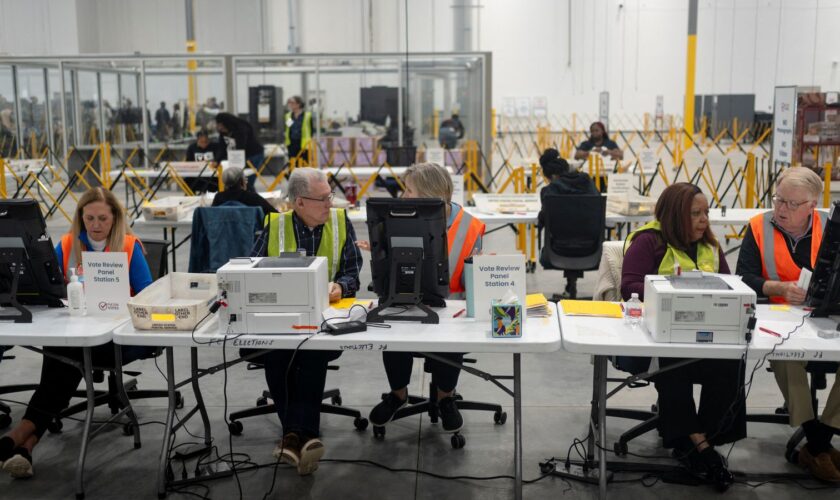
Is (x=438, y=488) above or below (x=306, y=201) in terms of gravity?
below

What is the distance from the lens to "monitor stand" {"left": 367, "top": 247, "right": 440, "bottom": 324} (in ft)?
9.81

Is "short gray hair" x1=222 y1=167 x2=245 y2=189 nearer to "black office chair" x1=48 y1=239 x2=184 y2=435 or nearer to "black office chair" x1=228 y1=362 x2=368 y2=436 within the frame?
"black office chair" x1=48 y1=239 x2=184 y2=435

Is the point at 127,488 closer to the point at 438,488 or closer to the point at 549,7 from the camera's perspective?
the point at 438,488

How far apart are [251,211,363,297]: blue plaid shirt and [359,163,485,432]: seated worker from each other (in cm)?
7

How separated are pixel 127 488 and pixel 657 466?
187 centimetres

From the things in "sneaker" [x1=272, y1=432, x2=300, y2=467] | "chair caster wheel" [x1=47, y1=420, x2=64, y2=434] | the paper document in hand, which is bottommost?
"chair caster wheel" [x1=47, y1=420, x2=64, y2=434]

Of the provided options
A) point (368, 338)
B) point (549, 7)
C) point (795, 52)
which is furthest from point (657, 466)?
point (795, 52)

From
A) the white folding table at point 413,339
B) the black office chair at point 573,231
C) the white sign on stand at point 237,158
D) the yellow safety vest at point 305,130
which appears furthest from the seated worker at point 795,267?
the yellow safety vest at point 305,130

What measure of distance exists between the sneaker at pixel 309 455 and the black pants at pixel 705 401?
4.00ft

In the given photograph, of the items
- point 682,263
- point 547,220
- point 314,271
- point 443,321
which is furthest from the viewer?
point 547,220

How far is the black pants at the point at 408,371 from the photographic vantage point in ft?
11.5

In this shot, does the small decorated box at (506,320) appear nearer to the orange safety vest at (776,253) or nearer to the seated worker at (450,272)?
the seated worker at (450,272)

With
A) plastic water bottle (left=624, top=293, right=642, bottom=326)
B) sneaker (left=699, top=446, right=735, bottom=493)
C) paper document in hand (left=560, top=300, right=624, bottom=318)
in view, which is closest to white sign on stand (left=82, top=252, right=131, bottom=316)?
paper document in hand (left=560, top=300, right=624, bottom=318)

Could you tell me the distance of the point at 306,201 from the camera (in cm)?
336
